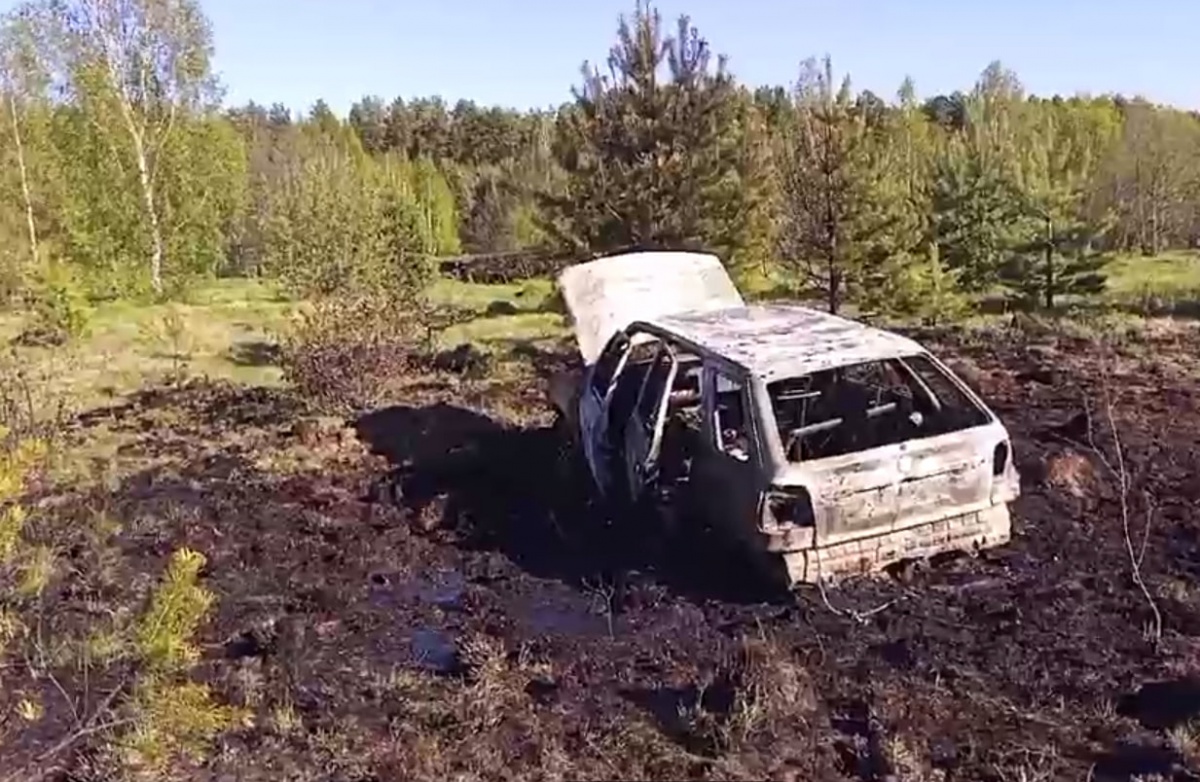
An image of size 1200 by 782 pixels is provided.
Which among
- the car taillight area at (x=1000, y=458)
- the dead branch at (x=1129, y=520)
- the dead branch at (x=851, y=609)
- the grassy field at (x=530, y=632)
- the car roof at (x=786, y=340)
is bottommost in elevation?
the grassy field at (x=530, y=632)

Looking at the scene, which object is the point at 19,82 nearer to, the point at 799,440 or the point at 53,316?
the point at 53,316

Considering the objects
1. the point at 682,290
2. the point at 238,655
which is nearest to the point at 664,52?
the point at 682,290

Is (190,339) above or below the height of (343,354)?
below

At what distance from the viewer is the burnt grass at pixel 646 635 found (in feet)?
13.8

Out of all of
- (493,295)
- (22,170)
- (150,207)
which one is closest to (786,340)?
(493,295)

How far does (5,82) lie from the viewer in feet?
92.4

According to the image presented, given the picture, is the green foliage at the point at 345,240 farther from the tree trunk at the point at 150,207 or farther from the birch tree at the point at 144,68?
the birch tree at the point at 144,68

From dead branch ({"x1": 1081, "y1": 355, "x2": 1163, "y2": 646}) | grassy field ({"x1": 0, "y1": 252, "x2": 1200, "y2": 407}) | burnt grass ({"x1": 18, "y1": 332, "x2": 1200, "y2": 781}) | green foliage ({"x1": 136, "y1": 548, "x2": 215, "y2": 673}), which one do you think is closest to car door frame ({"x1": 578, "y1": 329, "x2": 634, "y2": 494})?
burnt grass ({"x1": 18, "y1": 332, "x2": 1200, "y2": 781})

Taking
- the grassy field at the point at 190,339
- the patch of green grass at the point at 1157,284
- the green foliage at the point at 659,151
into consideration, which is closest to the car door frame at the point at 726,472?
the grassy field at the point at 190,339

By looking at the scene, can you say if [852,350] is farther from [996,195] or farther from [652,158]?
[996,195]

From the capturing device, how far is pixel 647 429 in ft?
22.0

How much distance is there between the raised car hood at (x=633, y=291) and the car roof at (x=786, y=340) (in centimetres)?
204

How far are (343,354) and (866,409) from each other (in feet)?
20.5

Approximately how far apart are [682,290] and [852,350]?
12.8 feet
